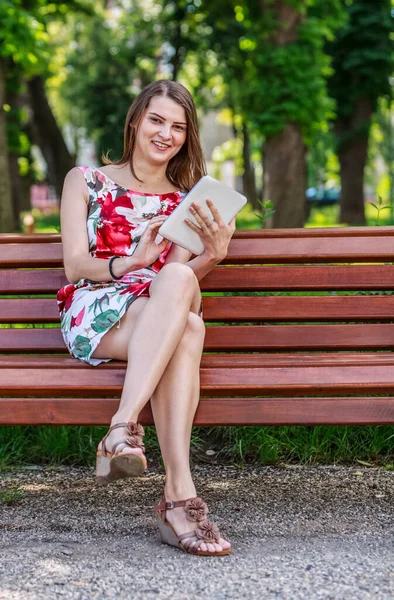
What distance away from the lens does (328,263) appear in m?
3.85

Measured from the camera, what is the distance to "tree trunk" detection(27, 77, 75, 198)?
1595cm

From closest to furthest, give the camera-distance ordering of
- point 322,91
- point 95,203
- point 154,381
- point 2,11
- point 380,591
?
point 380,591, point 154,381, point 95,203, point 2,11, point 322,91

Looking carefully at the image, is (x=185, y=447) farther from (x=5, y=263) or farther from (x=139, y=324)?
(x=5, y=263)

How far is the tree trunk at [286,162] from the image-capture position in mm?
10805

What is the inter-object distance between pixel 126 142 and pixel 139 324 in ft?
3.35

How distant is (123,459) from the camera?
8.79 ft

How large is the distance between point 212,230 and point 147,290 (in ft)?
1.07

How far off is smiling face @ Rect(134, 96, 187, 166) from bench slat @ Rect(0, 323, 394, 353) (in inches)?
29.0

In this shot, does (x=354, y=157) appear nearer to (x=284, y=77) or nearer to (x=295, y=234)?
(x=284, y=77)

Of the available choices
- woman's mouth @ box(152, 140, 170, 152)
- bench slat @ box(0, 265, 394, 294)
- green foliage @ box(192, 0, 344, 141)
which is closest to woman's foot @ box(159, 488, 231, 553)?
bench slat @ box(0, 265, 394, 294)

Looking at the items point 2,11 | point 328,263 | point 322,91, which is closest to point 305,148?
point 322,91

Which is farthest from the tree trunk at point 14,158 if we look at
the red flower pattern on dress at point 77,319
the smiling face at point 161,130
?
the red flower pattern on dress at point 77,319

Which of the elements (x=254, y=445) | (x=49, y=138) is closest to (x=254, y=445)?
(x=254, y=445)

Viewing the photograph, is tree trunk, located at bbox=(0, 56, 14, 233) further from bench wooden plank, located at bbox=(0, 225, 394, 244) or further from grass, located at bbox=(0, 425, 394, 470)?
bench wooden plank, located at bbox=(0, 225, 394, 244)
